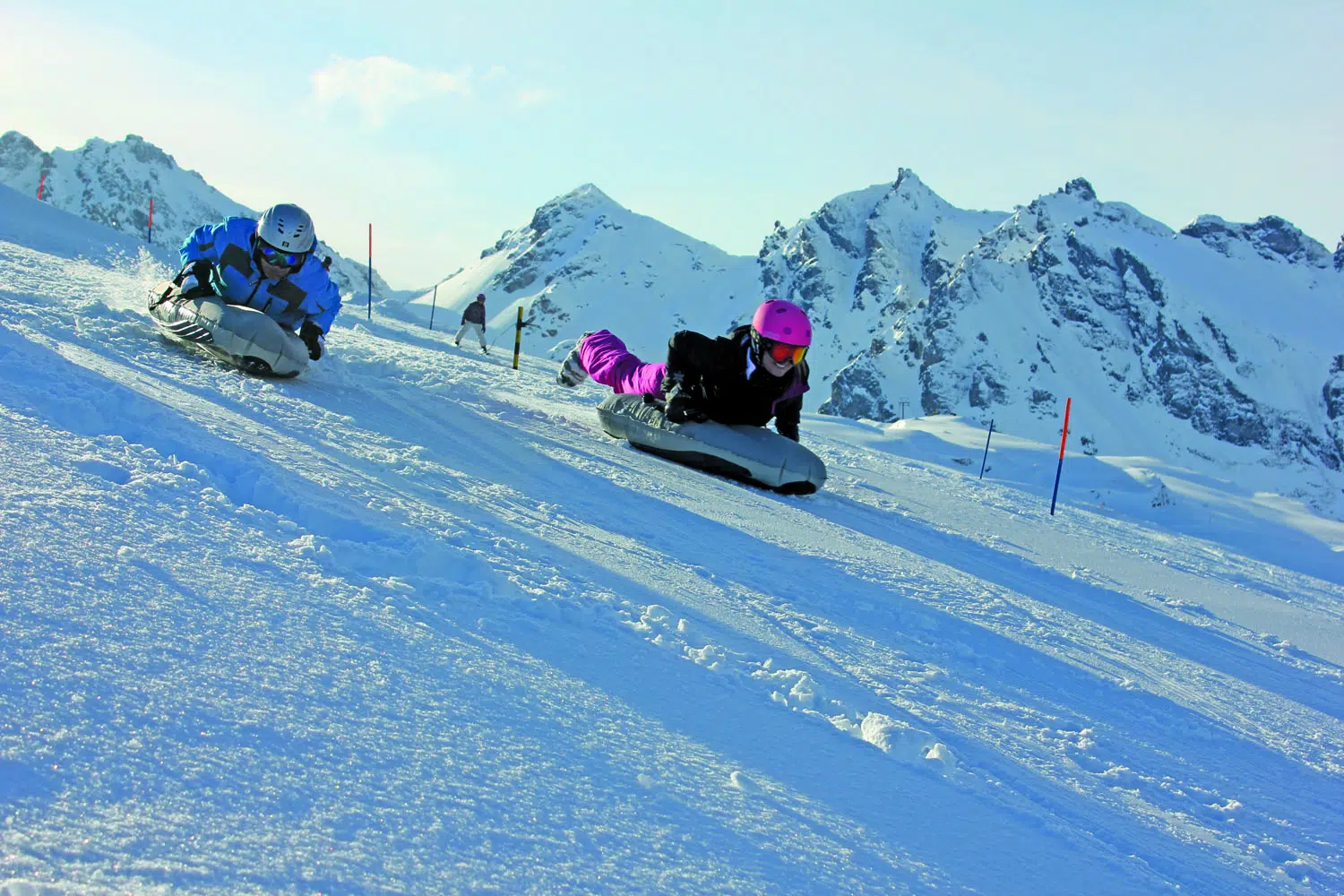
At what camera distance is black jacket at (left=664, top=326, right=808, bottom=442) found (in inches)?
353

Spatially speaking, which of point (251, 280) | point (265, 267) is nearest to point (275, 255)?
point (265, 267)

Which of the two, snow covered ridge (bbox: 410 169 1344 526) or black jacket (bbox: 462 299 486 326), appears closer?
black jacket (bbox: 462 299 486 326)

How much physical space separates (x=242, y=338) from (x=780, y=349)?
512 centimetres

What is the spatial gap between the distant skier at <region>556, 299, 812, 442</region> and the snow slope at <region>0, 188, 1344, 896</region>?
87.0 inches

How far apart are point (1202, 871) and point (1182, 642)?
3.57 m

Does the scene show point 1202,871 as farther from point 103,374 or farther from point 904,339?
point 904,339

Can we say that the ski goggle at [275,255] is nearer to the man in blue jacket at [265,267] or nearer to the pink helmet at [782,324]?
the man in blue jacket at [265,267]

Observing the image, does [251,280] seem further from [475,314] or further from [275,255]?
[475,314]

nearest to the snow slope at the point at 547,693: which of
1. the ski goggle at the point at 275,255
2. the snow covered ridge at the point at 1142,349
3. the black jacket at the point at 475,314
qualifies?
the ski goggle at the point at 275,255

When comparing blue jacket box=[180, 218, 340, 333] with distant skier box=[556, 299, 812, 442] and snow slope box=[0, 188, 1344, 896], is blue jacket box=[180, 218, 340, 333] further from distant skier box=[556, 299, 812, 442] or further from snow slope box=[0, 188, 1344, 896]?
distant skier box=[556, 299, 812, 442]

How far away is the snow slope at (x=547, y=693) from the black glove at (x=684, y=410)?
215 centimetres

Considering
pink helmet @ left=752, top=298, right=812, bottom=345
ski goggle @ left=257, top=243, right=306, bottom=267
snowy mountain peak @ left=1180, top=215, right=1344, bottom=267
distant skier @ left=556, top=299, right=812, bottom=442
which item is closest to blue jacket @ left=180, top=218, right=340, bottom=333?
ski goggle @ left=257, top=243, right=306, bottom=267

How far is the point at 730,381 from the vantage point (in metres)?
9.05

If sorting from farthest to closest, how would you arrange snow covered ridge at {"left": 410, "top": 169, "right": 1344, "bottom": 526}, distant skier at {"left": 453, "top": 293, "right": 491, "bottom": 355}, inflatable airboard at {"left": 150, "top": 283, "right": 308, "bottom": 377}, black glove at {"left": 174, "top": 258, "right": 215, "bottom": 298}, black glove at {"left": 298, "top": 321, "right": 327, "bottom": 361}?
snow covered ridge at {"left": 410, "top": 169, "right": 1344, "bottom": 526}, distant skier at {"left": 453, "top": 293, "right": 491, "bottom": 355}, black glove at {"left": 298, "top": 321, "right": 327, "bottom": 361}, black glove at {"left": 174, "top": 258, "right": 215, "bottom": 298}, inflatable airboard at {"left": 150, "top": 283, "right": 308, "bottom": 377}
